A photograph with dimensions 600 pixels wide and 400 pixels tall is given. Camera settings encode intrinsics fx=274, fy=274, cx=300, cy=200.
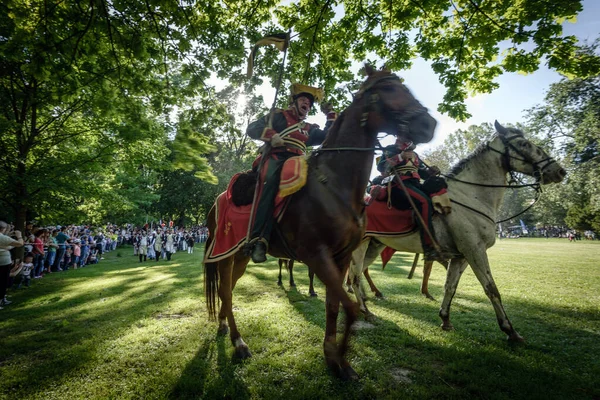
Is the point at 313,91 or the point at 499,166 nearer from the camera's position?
the point at 313,91

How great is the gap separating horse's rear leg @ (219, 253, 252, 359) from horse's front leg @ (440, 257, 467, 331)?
382 cm

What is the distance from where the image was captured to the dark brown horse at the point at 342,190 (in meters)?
3.37

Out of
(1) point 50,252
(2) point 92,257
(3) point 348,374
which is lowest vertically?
(2) point 92,257

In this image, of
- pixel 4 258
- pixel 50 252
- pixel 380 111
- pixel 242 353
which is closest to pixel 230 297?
pixel 242 353

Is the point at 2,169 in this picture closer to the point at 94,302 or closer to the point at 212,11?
the point at 94,302

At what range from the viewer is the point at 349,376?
3.51 meters

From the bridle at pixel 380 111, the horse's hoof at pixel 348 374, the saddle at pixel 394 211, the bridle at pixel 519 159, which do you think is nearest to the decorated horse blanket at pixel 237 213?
the bridle at pixel 380 111

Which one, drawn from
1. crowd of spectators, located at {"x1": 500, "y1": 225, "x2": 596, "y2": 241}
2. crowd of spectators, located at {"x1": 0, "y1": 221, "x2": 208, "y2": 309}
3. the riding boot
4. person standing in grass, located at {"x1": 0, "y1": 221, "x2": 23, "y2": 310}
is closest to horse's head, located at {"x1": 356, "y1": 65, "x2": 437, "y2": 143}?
the riding boot

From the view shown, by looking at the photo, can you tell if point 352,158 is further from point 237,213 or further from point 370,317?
point 370,317

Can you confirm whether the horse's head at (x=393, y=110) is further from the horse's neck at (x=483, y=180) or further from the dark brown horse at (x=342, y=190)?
the horse's neck at (x=483, y=180)

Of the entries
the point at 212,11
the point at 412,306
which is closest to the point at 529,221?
the point at 412,306

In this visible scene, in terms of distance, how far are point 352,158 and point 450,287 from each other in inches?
151

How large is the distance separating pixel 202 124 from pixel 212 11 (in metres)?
2.58

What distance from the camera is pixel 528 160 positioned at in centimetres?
576
